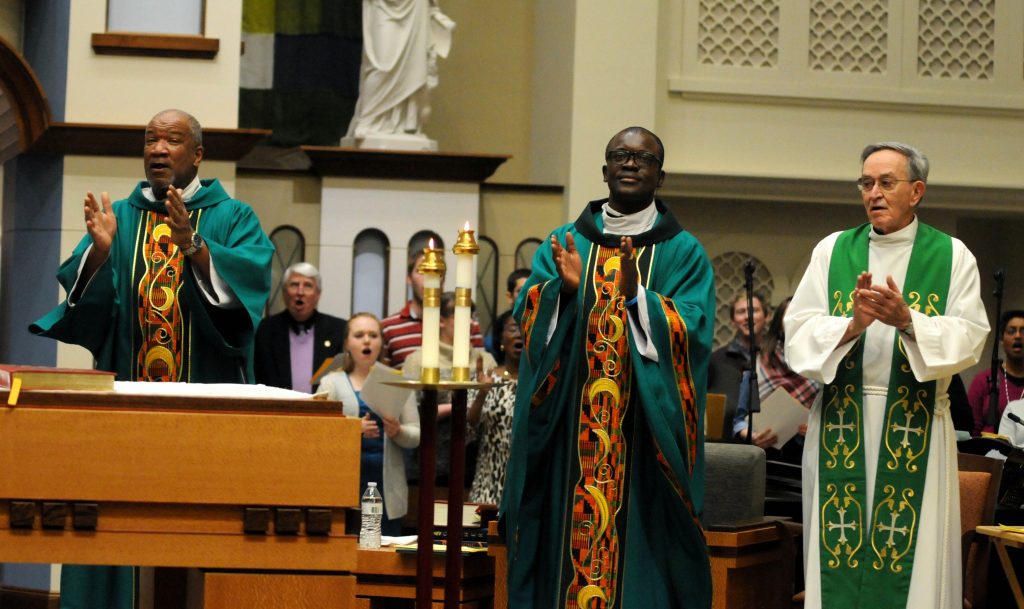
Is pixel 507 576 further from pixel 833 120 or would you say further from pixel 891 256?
pixel 833 120

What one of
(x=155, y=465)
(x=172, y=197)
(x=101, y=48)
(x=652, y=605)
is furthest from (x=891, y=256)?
(x=101, y=48)

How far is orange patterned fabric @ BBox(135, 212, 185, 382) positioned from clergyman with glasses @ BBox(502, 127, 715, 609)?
133 centimetres

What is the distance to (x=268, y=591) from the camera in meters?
3.57

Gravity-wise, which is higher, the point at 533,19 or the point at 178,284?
the point at 533,19

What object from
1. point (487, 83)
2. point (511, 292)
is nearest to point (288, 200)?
point (511, 292)

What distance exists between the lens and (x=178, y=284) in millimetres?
5594

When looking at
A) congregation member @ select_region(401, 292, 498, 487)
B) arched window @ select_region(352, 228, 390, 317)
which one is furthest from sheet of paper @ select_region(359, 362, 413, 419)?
arched window @ select_region(352, 228, 390, 317)

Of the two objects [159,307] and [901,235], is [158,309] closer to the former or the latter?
[159,307]

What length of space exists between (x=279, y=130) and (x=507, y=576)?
691 centimetres

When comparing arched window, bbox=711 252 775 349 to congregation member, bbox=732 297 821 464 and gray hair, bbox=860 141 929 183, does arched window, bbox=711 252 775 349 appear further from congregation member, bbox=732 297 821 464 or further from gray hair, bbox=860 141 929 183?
gray hair, bbox=860 141 929 183

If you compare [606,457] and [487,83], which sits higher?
[487,83]

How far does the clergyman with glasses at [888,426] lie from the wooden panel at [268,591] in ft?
7.06

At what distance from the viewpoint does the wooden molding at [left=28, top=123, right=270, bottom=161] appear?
26.3 ft

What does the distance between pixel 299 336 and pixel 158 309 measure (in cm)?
252
